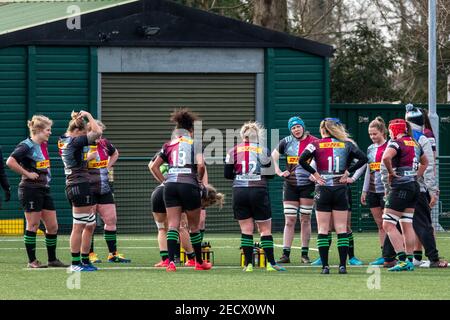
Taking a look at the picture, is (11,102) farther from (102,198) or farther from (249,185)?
(249,185)

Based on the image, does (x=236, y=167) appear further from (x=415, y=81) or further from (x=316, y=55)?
(x=415, y=81)

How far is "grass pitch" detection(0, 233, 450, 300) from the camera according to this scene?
12859 millimetres

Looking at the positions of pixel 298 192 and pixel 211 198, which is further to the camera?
pixel 298 192

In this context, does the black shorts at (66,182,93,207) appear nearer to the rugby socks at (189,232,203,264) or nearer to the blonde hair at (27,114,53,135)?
the blonde hair at (27,114,53,135)

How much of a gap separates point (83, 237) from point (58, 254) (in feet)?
10.5

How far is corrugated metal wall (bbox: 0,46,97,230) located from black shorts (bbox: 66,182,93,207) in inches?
363

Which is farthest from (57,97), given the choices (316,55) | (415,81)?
(415,81)

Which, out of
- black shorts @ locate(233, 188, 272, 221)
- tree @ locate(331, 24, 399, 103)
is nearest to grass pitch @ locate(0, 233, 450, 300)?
black shorts @ locate(233, 188, 272, 221)

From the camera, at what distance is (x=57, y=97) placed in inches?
1000

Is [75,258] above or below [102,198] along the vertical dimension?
below

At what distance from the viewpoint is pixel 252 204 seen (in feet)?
51.9

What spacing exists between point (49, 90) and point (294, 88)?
206 inches

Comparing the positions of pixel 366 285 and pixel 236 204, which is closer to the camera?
pixel 366 285

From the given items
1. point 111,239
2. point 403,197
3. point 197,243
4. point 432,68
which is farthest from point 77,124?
point 432,68
